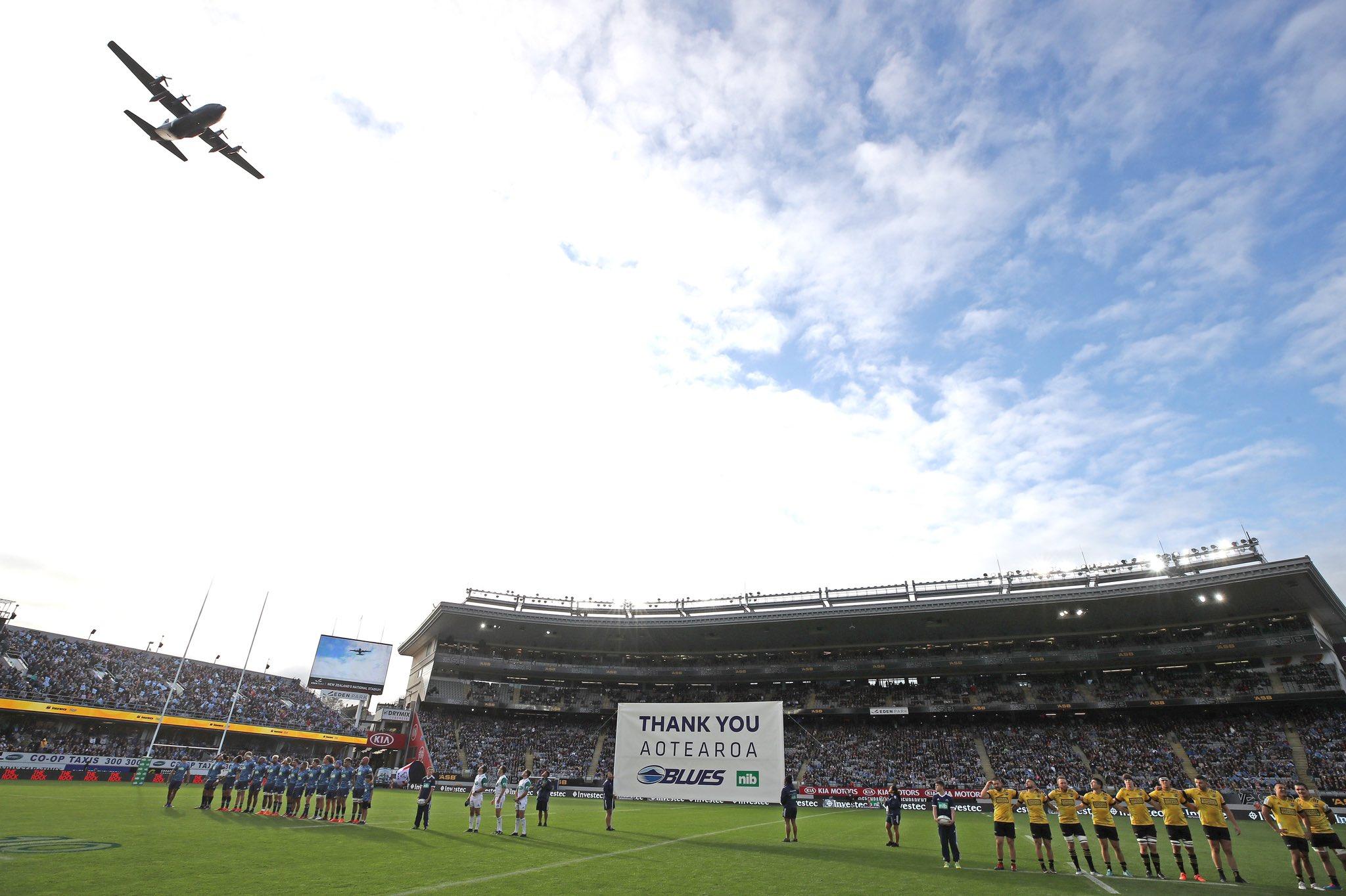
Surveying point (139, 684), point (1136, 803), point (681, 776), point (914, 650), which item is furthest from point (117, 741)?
point (914, 650)

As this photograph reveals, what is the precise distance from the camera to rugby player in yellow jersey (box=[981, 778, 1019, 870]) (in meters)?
14.3

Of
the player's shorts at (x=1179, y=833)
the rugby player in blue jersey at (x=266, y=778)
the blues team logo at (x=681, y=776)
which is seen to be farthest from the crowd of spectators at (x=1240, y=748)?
the rugby player in blue jersey at (x=266, y=778)

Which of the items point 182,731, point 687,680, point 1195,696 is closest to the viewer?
point 1195,696

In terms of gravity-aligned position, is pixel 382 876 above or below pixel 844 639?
below

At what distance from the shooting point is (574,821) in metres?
24.0

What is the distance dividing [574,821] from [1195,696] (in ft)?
154

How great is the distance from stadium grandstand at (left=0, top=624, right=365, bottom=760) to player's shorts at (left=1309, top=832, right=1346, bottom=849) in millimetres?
55104

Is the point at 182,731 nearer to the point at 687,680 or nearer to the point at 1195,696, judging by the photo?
the point at 687,680

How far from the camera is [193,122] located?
59.2ft

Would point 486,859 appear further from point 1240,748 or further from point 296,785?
point 1240,748

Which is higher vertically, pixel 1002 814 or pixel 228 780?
pixel 1002 814

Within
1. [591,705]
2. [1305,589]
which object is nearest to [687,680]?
[591,705]

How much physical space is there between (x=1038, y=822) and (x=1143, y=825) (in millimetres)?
1988

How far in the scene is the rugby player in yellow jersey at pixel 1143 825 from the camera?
13.2 meters
